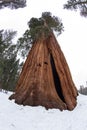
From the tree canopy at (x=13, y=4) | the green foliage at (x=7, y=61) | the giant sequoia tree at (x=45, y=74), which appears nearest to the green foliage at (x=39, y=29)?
the giant sequoia tree at (x=45, y=74)

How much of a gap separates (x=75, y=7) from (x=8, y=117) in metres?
9.82

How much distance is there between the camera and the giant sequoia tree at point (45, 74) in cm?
2033

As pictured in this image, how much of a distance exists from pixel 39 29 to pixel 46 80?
12.4 feet

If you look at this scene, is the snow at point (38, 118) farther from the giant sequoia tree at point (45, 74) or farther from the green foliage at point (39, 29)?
the green foliage at point (39, 29)

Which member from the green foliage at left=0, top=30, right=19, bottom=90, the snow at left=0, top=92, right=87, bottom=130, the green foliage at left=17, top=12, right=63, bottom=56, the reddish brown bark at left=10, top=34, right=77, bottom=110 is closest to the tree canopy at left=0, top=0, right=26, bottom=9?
the green foliage at left=17, top=12, right=63, bottom=56

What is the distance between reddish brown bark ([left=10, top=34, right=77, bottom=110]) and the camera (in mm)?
20219

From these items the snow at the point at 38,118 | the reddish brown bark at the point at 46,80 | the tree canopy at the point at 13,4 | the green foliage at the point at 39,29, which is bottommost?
the snow at the point at 38,118

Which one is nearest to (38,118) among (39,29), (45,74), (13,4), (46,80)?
(46,80)

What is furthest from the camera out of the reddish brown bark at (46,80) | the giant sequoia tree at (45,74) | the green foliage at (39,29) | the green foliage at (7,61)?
the green foliage at (7,61)

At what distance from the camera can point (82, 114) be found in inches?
732

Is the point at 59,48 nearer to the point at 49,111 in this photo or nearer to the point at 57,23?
the point at 57,23

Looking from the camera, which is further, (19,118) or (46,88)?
(46,88)

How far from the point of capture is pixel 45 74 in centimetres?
2148

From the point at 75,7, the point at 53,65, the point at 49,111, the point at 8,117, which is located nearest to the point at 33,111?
the point at 49,111
